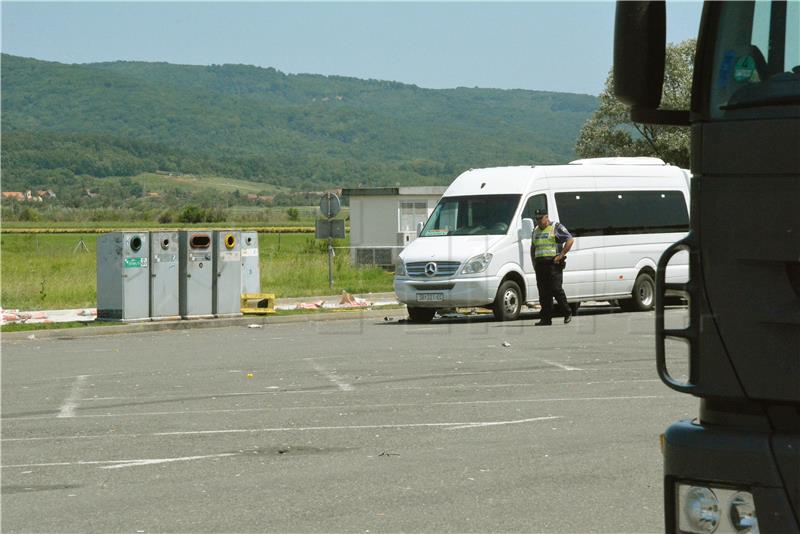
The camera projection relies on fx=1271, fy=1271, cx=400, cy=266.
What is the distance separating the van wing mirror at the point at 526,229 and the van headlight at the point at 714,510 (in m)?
17.4

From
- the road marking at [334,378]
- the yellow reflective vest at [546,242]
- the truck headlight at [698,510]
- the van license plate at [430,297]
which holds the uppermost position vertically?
the yellow reflective vest at [546,242]

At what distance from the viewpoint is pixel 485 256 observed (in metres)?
20.9

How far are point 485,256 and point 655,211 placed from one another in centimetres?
444

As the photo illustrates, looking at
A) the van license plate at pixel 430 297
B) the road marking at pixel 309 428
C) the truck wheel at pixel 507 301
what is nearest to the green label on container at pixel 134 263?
the van license plate at pixel 430 297

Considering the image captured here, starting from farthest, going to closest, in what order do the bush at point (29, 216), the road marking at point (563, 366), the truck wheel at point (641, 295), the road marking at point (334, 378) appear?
the bush at point (29, 216) → the truck wheel at point (641, 295) → the road marking at point (563, 366) → the road marking at point (334, 378)

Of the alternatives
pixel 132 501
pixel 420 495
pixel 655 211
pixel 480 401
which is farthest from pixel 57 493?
pixel 655 211

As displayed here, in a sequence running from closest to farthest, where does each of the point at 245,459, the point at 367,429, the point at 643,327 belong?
the point at 245,459
the point at 367,429
the point at 643,327

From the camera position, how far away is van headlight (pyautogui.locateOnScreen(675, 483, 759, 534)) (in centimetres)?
382

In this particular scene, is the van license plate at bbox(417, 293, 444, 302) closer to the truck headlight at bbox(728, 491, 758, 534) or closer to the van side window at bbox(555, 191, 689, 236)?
the van side window at bbox(555, 191, 689, 236)

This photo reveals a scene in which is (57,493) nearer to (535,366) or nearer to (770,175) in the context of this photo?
(770,175)

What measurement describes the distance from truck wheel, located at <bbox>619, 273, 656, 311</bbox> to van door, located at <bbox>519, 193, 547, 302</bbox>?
7.46 feet

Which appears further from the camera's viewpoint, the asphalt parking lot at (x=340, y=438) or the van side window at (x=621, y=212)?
the van side window at (x=621, y=212)

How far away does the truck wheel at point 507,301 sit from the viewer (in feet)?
69.2

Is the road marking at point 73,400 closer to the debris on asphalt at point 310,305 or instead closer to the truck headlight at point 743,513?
the truck headlight at point 743,513
